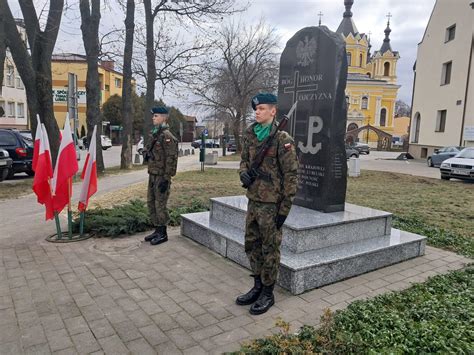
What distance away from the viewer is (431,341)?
300 cm

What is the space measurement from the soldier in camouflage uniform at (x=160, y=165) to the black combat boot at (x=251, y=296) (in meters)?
2.25

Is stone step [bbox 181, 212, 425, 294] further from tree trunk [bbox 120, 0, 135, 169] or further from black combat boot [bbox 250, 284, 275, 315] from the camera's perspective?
tree trunk [bbox 120, 0, 135, 169]

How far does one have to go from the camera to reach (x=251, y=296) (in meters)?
3.83

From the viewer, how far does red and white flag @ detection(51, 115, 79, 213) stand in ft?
18.3

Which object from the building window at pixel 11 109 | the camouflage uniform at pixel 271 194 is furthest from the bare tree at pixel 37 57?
the building window at pixel 11 109

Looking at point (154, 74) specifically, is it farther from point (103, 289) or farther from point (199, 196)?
point (103, 289)

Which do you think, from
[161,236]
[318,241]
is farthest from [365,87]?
[318,241]

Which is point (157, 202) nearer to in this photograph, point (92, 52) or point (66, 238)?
point (66, 238)

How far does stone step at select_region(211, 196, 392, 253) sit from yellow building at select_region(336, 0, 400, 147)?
213ft

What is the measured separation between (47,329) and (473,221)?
815 centimetres

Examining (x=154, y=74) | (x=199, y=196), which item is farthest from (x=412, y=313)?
(x=154, y=74)

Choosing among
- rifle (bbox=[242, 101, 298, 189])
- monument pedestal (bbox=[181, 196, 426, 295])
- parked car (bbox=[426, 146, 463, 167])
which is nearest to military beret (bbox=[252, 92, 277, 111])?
rifle (bbox=[242, 101, 298, 189])

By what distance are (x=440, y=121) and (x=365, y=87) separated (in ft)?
135

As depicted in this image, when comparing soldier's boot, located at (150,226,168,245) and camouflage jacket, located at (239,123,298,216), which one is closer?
camouflage jacket, located at (239,123,298,216)
